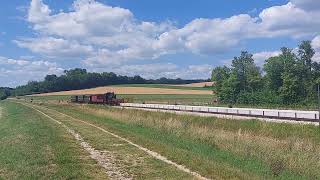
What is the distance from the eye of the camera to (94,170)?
15617mm

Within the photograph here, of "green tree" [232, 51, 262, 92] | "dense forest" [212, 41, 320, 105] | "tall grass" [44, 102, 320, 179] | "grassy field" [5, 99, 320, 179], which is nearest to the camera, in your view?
A: "grassy field" [5, 99, 320, 179]

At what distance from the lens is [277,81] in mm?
96250

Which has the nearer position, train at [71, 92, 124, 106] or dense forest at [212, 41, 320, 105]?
dense forest at [212, 41, 320, 105]

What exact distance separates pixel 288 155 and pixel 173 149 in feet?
14.3

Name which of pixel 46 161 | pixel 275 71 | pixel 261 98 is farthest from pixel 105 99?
pixel 46 161

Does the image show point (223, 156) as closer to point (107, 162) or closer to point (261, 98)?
point (107, 162)

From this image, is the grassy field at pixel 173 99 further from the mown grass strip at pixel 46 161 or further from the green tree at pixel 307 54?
the mown grass strip at pixel 46 161

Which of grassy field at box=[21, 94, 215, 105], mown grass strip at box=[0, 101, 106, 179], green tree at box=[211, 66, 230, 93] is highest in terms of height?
green tree at box=[211, 66, 230, 93]

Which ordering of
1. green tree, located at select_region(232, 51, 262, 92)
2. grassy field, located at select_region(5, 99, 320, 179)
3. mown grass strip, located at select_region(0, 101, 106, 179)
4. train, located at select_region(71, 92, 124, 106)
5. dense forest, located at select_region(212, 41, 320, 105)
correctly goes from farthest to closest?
green tree, located at select_region(232, 51, 262, 92)
train, located at select_region(71, 92, 124, 106)
dense forest, located at select_region(212, 41, 320, 105)
grassy field, located at select_region(5, 99, 320, 179)
mown grass strip, located at select_region(0, 101, 106, 179)

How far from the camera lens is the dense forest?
8838cm

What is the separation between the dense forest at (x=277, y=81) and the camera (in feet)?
290

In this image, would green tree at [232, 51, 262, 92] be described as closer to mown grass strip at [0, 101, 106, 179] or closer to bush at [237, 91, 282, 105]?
bush at [237, 91, 282, 105]

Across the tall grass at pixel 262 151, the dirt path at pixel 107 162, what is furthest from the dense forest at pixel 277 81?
the dirt path at pixel 107 162

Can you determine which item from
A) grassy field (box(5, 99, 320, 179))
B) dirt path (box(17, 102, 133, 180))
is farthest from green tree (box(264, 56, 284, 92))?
dirt path (box(17, 102, 133, 180))
